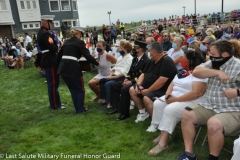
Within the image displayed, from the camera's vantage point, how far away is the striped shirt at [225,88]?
2594 millimetres

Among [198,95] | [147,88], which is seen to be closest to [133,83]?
[147,88]

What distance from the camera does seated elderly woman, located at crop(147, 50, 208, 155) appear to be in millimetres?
3010

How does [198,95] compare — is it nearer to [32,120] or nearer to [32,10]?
[32,120]

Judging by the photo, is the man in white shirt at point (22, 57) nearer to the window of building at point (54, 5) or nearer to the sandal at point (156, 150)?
the sandal at point (156, 150)

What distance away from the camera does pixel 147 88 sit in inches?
156

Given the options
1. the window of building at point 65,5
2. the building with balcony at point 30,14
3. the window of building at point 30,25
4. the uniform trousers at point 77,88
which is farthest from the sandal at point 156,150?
the window of building at point 65,5

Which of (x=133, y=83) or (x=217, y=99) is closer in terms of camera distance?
(x=217, y=99)

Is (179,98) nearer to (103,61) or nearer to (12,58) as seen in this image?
(103,61)

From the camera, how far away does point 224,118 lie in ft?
8.23

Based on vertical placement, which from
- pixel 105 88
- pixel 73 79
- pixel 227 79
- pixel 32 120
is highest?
pixel 227 79

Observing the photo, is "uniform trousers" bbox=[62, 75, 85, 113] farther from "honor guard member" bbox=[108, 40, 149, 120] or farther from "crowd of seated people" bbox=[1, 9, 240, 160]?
"honor guard member" bbox=[108, 40, 149, 120]

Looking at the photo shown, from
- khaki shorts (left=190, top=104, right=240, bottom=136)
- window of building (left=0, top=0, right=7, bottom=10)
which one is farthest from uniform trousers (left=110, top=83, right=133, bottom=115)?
window of building (left=0, top=0, right=7, bottom=10)

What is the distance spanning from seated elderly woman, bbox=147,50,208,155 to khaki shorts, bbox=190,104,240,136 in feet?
0.75

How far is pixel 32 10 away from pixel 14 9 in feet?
7.58
